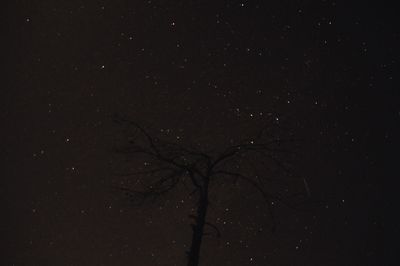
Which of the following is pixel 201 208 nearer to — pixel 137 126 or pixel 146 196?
pixel 146 196

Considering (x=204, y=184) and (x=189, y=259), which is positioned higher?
(x=204, y=184)

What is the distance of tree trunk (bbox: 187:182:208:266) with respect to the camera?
4359 millimetres

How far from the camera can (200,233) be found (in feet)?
14.4

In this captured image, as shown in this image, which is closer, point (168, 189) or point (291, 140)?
point (168, 189)

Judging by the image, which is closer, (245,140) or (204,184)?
(204,184)

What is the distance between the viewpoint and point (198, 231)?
4402 mm

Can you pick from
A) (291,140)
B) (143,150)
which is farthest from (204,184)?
(291,140)

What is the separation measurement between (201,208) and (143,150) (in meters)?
0.55

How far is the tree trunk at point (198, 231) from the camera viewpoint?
14.3 feet

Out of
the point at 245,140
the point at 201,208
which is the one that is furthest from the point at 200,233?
the point at 245,140

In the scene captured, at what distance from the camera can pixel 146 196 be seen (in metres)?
4.49

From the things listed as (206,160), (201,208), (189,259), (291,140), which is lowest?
(189,259)

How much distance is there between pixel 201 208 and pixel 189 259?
331 mm

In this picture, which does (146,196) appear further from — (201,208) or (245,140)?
(245,140)
